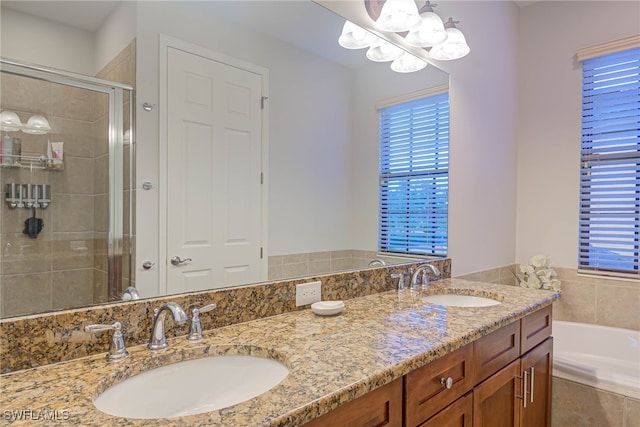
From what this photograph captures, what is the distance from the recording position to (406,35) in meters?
2.05

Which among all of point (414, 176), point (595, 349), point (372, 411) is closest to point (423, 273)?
point (414, 176)

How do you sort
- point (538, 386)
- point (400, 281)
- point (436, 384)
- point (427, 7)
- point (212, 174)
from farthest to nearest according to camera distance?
point (427, 7)
point (400, 281)
point (538, 386)
point (212, 174)
point (436, 384)

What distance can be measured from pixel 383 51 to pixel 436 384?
5.10ft

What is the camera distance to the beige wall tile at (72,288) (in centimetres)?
95

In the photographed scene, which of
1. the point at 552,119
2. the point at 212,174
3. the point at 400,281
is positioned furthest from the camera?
Result: the point at 552,119

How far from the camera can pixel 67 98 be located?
96cm

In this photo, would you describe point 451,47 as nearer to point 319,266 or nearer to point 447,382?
point 319,266

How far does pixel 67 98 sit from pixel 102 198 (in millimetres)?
263

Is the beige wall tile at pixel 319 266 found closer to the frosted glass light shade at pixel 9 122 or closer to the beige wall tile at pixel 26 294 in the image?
the beige wall tile at pixel 26 294

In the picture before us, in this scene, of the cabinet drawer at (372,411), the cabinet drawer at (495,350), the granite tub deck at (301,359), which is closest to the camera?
the granite tub deck at (301,359)

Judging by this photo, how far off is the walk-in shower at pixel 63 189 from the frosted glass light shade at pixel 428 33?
59.9 inches

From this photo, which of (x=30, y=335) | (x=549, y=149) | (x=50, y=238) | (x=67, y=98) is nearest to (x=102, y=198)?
(x=50, y=238)

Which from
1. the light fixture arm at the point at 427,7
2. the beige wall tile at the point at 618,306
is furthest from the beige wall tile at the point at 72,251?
the beige wall tile at the point at 618,306

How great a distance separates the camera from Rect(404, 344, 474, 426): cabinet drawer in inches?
39.7
